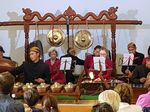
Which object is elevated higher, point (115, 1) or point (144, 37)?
point (115, 1)

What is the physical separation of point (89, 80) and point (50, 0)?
340 centimetres

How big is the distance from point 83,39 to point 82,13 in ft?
2.74

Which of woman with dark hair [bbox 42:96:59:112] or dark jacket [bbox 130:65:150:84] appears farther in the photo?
dark jacket [bbox 130:65:150:84]

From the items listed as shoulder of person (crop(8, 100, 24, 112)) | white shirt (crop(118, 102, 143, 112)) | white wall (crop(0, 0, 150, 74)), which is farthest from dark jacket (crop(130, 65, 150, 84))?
shoulder of person (crop(8, 100, 24, 112))

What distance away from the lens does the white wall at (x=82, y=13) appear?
918 cm

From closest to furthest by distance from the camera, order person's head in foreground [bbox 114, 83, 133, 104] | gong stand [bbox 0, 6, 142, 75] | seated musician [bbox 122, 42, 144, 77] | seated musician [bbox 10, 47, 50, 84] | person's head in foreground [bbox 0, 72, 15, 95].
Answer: person's head in foreground [bbox 0, 72, 15, 95] < person's head in foreground [bbox 114, 83, 133, 104] < seated musician [bbox 10, 47, 50, 84] < seated musician [bbox 122, 42, 144, 77] < gong stand [bbox 0, 6, 142, 75]

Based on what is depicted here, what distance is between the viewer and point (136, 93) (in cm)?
646

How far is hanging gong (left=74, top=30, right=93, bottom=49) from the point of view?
8.73 metres

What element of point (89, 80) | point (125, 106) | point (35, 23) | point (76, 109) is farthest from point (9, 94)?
point (35, 23)

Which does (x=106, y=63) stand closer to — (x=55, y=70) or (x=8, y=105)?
(x=55, y=70)

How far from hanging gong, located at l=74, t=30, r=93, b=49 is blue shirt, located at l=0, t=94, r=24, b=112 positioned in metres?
5.86

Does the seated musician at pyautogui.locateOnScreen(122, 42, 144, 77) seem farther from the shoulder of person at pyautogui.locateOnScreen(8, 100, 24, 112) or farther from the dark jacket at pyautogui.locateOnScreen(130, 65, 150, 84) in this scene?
the shoulder of person at pyautogui.locateOnScreen(8, 100, 24, 112)

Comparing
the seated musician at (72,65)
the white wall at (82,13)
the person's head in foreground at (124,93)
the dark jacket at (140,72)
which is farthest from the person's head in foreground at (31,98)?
the white wall at (82,13)

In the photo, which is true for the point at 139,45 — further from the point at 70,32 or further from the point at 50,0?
the point at 50,0
